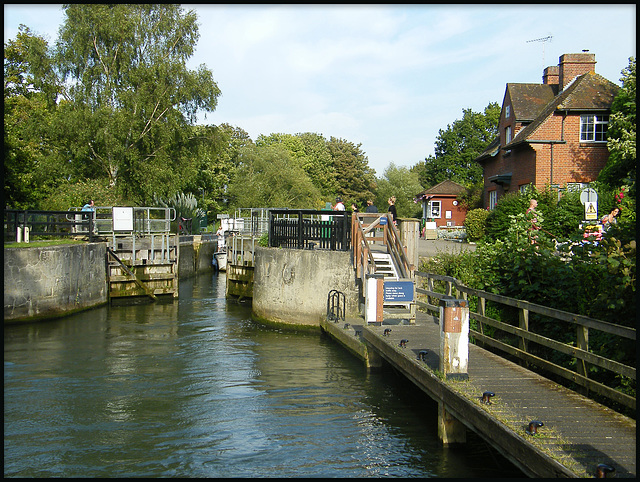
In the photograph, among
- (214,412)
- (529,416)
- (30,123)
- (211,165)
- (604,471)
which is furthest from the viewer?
(211,165)

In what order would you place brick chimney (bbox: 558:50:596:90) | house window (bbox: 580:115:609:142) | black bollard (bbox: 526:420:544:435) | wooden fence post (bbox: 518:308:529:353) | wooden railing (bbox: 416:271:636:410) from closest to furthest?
black bollard (bbox: 526:420:544:435), wooden railing (bbox: 416:271:636:410), wooden fence post (bbox: 518:308:529:353), house window (bbox: 580:115:609:142), brick chimney (bbox: 558:50:596:90)

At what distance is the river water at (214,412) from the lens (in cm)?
825

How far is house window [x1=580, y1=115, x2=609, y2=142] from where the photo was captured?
30078 mm

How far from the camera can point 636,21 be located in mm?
4781

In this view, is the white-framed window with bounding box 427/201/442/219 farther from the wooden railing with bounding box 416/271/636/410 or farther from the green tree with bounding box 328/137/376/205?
the wooden railing with bounding box 416/271/636/410

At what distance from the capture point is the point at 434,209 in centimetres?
5325

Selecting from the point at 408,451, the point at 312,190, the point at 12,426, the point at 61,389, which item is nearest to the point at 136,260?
the point at 61,389

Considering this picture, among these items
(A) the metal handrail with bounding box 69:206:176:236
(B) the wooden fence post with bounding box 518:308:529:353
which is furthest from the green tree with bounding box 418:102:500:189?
(B) the wooden fence post with bounding box 518:308:529:353

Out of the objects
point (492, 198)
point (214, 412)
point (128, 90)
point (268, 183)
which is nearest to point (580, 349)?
point (214, 412)

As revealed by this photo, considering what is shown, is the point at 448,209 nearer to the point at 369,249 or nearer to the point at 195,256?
the point at 195,256

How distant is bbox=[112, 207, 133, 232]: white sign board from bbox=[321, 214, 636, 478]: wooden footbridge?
15685mm

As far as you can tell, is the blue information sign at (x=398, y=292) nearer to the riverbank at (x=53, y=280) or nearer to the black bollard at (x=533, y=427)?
the black bollard at (x=533, y=427)

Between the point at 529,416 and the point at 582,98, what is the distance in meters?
26.9

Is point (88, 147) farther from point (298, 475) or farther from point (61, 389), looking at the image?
point (298, 475)
